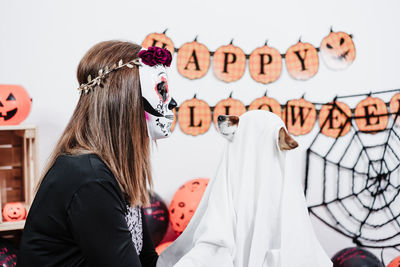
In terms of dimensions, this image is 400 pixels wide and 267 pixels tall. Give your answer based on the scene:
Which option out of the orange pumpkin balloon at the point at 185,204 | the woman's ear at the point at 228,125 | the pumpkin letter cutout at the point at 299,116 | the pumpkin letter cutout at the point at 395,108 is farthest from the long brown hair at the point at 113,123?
the pumpkin letter cutout at the point at 395,108

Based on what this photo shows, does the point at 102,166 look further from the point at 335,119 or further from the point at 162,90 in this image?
the point at 335,119

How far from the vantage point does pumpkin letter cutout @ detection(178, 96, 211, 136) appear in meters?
2.67

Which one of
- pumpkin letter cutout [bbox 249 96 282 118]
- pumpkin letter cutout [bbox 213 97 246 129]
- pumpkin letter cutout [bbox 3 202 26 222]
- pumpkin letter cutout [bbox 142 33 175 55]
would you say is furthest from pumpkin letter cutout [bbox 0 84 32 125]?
pumpkin letter cutout [bbox 249 96 282 118]

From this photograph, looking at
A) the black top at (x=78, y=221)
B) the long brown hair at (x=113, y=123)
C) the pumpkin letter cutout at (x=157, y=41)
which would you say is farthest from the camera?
the pumpkin letter cutout at (x=157, y=41)

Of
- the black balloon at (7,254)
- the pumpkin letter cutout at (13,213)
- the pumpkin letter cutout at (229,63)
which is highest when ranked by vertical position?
the pumpkin letter cutout at (229,63)

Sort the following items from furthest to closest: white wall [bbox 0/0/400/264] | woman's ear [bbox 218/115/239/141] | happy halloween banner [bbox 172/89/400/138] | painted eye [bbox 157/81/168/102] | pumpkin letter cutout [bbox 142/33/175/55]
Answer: happy halloween banner [bbox 172/89/400/138] → pumpkin letter cutout [bbox 142/33/175/55] → white wall [bbox 0/0/400/264] → woman's ear [bbox 218/115/239/141] → painted eye [bbox 157/81/168/102]

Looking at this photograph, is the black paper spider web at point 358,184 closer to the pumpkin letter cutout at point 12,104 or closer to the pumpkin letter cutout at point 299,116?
the pumpkin letter cutout at point 299,116

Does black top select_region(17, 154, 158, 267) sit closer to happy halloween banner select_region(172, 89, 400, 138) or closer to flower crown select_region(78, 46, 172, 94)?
flower crown select_region(78, 46, 172, 94)

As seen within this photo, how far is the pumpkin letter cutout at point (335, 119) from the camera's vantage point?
2.90 metres

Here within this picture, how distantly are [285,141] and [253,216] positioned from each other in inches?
13.7

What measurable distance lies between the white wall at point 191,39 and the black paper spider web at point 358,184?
0.12 meters

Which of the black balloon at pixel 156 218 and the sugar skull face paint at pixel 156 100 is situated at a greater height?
the sugar skull face paint at pixel 156 100

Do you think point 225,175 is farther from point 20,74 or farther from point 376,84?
point 376,84

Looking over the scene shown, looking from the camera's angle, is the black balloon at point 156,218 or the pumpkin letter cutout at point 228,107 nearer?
the black balloon at point 156,218
